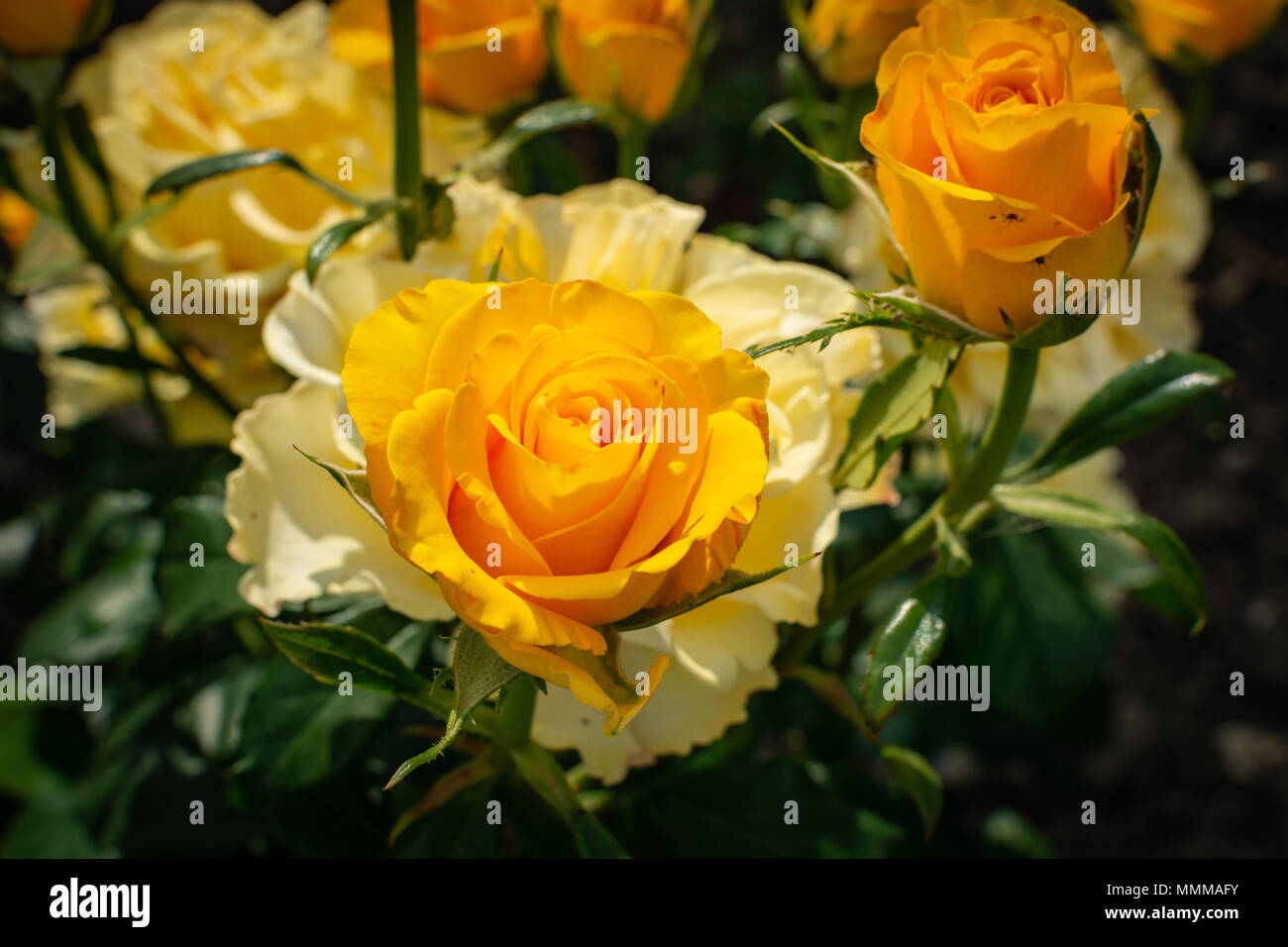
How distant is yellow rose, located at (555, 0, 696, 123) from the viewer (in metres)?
0.81

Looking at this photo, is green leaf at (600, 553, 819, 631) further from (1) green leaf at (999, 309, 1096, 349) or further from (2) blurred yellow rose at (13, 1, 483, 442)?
(2) blurred yellow rose at (13, 1, 483, 442)

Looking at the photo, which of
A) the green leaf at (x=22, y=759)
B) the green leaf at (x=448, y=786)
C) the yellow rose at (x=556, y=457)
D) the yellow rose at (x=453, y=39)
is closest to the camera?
the yellow rose at (x=556, y=457)

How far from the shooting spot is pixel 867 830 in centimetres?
82

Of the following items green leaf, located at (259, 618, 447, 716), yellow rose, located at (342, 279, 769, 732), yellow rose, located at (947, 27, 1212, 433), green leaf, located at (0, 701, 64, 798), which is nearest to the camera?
yellow rose, located at (342, 279, 769, 732)

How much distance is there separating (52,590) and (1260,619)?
1.88 m

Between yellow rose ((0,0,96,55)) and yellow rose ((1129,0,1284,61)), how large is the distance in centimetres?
88

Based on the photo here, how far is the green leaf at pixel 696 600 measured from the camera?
0.48 meters

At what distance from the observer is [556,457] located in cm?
47

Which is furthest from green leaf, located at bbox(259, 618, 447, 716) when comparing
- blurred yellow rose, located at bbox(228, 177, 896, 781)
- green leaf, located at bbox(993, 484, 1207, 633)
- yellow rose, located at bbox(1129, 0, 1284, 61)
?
yellow rose, located at bbox(1129, 0, 1284, 61)

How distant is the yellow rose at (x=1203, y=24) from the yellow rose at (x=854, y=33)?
0.27 metres

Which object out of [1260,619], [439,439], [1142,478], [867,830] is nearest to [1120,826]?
[1260,619]

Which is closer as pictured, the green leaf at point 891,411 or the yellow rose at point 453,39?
the green leaf at point 891,411

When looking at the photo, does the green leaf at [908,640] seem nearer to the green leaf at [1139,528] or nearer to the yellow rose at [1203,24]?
the green leaf at [1139,528]

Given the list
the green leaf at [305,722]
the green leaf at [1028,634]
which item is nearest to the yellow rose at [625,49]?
the green leaf at [305,722]
